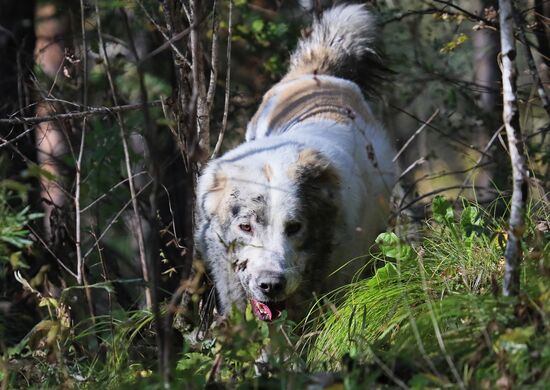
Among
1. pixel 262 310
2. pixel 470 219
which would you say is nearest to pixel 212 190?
pixel 262 310

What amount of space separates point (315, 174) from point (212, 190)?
0.60 meters

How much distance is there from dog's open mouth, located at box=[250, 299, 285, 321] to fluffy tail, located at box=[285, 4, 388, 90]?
260 centimetres

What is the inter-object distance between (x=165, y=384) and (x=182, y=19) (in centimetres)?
292

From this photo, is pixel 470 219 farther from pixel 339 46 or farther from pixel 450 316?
pixel 339 46

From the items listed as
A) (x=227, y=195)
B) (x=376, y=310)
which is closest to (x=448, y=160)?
(x=227, y=195)

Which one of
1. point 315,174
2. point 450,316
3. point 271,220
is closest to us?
point 450,316

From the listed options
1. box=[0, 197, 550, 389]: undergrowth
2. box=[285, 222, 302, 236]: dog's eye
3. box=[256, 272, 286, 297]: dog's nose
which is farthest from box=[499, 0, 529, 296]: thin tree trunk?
box=[285, 222, 302, 236]: dog's eye

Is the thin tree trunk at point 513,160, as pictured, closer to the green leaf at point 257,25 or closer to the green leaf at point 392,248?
the green leaf at point 392,248

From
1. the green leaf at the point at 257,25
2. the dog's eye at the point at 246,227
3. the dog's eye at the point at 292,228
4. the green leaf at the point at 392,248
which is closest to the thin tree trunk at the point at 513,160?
the green leaf at the point at 392,248

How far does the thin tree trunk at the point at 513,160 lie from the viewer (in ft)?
10.8

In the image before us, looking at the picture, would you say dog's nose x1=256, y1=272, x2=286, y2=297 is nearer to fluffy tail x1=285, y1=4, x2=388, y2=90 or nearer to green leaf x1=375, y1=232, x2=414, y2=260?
green leaf x1=375, y1=232, x2=414, y2=260

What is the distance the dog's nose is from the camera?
487 centimetres

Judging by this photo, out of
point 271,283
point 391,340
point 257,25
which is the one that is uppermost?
point 257,25

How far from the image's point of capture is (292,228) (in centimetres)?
517
